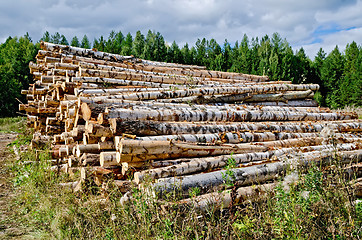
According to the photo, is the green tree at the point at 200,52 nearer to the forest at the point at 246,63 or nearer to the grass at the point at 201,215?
the forest at the point at 246,63

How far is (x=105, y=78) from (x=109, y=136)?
9.44 feet

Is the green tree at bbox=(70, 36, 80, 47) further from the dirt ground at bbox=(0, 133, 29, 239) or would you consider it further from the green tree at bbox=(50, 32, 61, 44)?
the dirt ground at bbox=(0, 133, 29, 239)

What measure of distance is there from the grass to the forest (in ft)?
73.1

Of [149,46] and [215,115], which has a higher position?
[149,46]

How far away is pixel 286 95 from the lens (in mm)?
7785

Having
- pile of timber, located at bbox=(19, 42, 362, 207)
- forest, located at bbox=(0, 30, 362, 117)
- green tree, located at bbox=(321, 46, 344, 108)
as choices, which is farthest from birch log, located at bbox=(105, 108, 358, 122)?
green tree, located at bbox=(321, 46, 344, 108)

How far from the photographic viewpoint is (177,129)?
4.45 m

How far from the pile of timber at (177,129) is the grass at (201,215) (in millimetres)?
352

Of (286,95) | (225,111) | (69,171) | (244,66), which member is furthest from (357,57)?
(69,171)

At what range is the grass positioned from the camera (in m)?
2.64

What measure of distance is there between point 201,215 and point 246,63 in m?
26.3

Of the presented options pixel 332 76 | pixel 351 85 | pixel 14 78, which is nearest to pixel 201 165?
pixel 14 78

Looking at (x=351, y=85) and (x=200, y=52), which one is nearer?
(x=351, y=85)

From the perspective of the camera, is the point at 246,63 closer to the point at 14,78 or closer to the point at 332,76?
the point at 332,76
